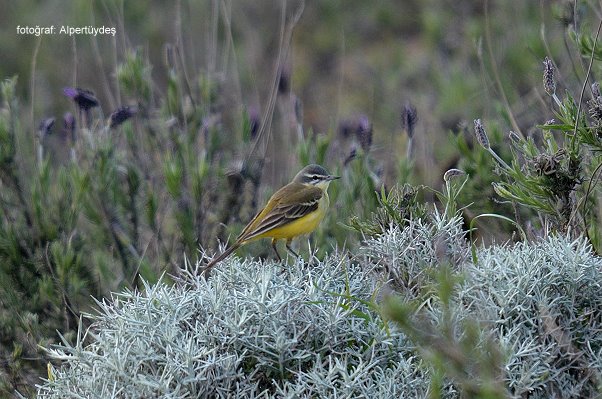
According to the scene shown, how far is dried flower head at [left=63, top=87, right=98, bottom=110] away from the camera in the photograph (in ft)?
14.9

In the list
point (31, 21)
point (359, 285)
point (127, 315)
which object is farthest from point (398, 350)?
point (31, 21)

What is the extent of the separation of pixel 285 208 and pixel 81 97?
1240 millimetres

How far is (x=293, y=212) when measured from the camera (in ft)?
14.7

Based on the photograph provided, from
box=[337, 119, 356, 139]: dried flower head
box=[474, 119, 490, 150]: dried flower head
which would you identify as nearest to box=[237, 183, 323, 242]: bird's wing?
box=[337, 119, 356, 139]: dried flower head

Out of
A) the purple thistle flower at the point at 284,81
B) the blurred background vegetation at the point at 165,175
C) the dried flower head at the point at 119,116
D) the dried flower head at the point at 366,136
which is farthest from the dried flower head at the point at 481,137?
the purple thistle flower at the point at 284,81

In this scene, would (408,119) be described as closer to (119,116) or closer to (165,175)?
(165,175)

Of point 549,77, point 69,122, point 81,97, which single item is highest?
point 549,77

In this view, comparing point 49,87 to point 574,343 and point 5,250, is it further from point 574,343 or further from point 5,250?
point 574,343

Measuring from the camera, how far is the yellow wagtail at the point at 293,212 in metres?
4.37

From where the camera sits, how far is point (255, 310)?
2.65 m

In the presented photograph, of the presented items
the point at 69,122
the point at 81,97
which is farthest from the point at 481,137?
the point at 69,122

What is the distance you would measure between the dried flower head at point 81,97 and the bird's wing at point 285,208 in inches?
42.5

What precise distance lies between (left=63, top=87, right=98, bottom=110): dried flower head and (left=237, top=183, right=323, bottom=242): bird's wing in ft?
3.54

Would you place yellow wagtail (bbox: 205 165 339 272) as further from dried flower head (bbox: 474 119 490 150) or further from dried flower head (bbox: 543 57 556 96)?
dried flower head (bbox: 543 57 556 96)
